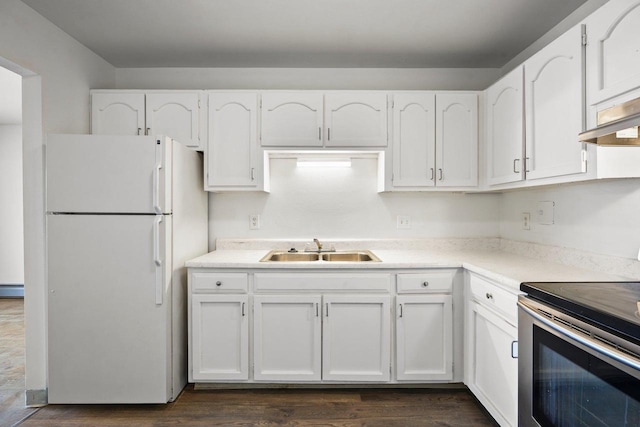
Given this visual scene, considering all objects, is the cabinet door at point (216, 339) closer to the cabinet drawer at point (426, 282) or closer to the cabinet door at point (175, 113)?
the cabinet drawer at point (426, 282)

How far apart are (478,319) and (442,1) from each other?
186 cm

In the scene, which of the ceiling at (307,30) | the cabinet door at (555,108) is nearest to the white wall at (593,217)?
the cabinet door at (555,108)

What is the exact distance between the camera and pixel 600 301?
1093 millimetres

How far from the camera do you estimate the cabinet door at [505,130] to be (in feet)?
6.57

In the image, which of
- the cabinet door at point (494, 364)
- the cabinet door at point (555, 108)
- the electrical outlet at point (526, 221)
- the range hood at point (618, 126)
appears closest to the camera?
the range hood at point (618, 126)

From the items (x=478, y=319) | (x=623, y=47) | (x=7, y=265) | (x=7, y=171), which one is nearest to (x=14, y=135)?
(x=7, y=171)

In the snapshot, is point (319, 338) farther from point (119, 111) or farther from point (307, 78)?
point (119, 111)

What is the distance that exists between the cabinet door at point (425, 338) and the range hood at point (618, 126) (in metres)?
1.22

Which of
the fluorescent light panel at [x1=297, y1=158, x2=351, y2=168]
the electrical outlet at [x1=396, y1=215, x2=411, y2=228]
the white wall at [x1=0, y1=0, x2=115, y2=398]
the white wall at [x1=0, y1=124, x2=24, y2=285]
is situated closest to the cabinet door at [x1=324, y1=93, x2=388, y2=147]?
A: the fluorescent light panel at [x1=297, y1=158, x2=351, y2=168]

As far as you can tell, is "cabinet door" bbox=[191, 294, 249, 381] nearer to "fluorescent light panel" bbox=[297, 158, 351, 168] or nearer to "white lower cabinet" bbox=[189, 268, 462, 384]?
"white lower cabinet" bbox=[189, 268, 462, 384]

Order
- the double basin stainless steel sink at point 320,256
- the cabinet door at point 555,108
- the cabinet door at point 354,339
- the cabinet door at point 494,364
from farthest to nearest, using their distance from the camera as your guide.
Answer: the double basin stainless steel sink at point 320,256
the cabinet door at point 354,339
the cabinet door at point 494,364
the cabinet door at point 555,108

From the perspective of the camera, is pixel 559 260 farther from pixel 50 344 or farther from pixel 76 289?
pixel 50 344

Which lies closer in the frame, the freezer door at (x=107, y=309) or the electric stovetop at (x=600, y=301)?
the electric stovetop at (x=600, y=301)

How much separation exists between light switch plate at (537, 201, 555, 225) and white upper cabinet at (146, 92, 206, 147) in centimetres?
245
